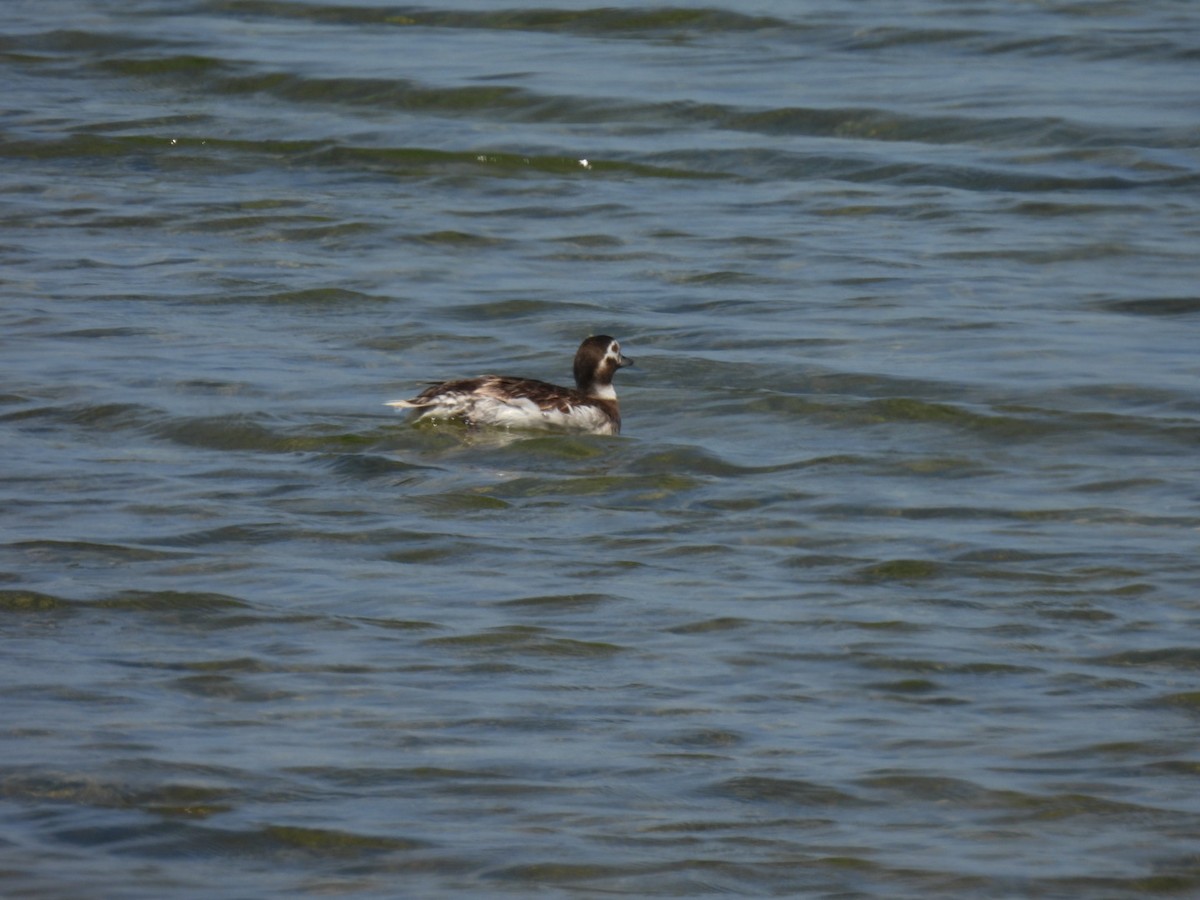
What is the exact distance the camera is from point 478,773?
23.4ft

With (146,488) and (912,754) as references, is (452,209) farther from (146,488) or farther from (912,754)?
(912,754)

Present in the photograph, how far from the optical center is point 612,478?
431 inches

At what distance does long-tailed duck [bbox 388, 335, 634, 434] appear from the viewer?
11.5 meters

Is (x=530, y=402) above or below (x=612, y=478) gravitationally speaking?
above

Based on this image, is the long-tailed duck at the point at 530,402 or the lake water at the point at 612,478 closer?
the lake water at the point at 612,478

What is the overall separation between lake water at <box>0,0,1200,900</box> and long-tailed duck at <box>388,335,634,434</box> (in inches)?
6.4

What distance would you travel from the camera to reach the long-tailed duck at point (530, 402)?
11.5 meters

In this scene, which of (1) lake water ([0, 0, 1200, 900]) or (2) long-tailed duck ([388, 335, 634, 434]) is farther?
(2) long-tailed duck ([388, 335, 634, 434])

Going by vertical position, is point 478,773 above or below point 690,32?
below

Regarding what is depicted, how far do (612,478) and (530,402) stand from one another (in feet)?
3.15

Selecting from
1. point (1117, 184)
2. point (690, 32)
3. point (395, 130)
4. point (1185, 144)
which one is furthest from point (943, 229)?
point (690, 32)

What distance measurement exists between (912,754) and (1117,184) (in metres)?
11.0

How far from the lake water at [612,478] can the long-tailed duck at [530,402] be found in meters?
0.16

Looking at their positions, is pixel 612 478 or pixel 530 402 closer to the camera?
pixel 612 478
